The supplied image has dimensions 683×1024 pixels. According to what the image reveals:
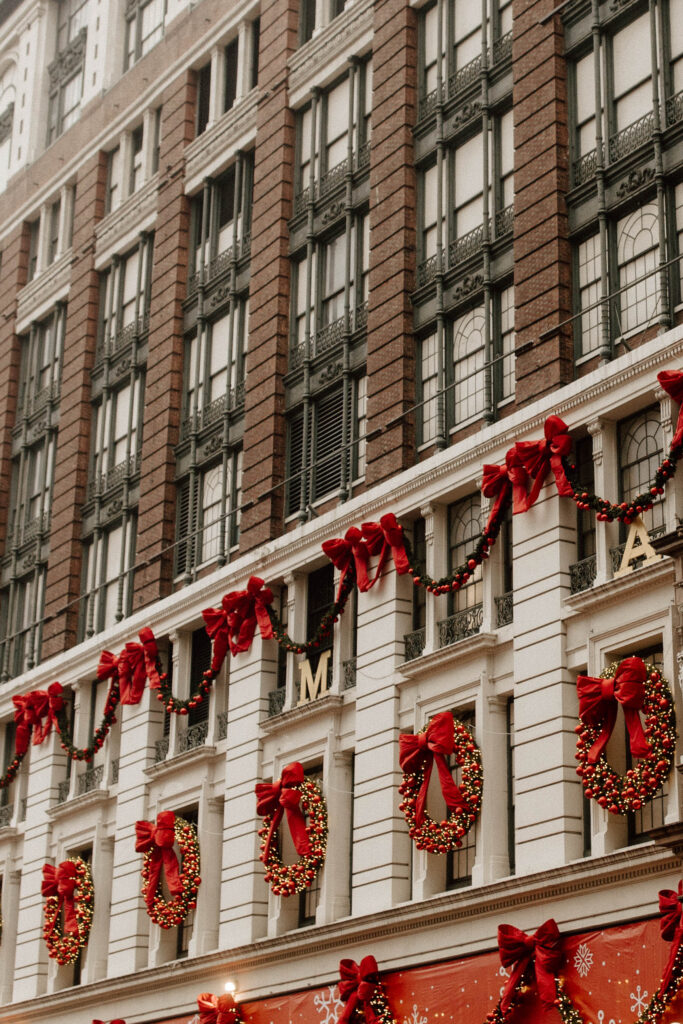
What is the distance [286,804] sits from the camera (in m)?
41.2

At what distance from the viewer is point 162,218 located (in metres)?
55.8

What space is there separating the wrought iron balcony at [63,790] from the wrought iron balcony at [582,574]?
851 inches

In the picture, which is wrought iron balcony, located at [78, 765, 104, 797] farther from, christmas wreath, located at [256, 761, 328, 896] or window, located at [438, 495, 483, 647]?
window, located at [438, 495, 483, 647]

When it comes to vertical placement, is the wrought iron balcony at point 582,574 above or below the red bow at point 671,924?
above

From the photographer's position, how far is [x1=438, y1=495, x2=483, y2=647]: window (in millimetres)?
39031

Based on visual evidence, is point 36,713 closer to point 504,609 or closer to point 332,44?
point 504,609

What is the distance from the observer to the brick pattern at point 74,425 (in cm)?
5591

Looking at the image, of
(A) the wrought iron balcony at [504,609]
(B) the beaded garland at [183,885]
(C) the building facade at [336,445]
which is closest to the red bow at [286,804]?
(C) the building facade at [336,445]

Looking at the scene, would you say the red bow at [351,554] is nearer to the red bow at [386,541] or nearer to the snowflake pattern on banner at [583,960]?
the red bow at [386,541]

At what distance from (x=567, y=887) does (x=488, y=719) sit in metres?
4.74

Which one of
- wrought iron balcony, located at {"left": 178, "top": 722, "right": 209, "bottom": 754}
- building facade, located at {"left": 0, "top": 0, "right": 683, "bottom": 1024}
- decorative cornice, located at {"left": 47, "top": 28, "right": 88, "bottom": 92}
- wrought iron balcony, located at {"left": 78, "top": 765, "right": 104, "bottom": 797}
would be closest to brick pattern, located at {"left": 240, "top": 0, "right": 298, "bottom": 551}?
building facade, located at {"left": 0, "top": 0, "right": 683, "bottom": 1024}

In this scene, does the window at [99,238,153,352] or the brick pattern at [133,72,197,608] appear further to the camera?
the window at [99,238,153,352]

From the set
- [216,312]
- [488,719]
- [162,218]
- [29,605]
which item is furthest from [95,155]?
[488,719]

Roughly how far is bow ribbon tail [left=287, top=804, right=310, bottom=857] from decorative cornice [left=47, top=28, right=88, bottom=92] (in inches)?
1333
